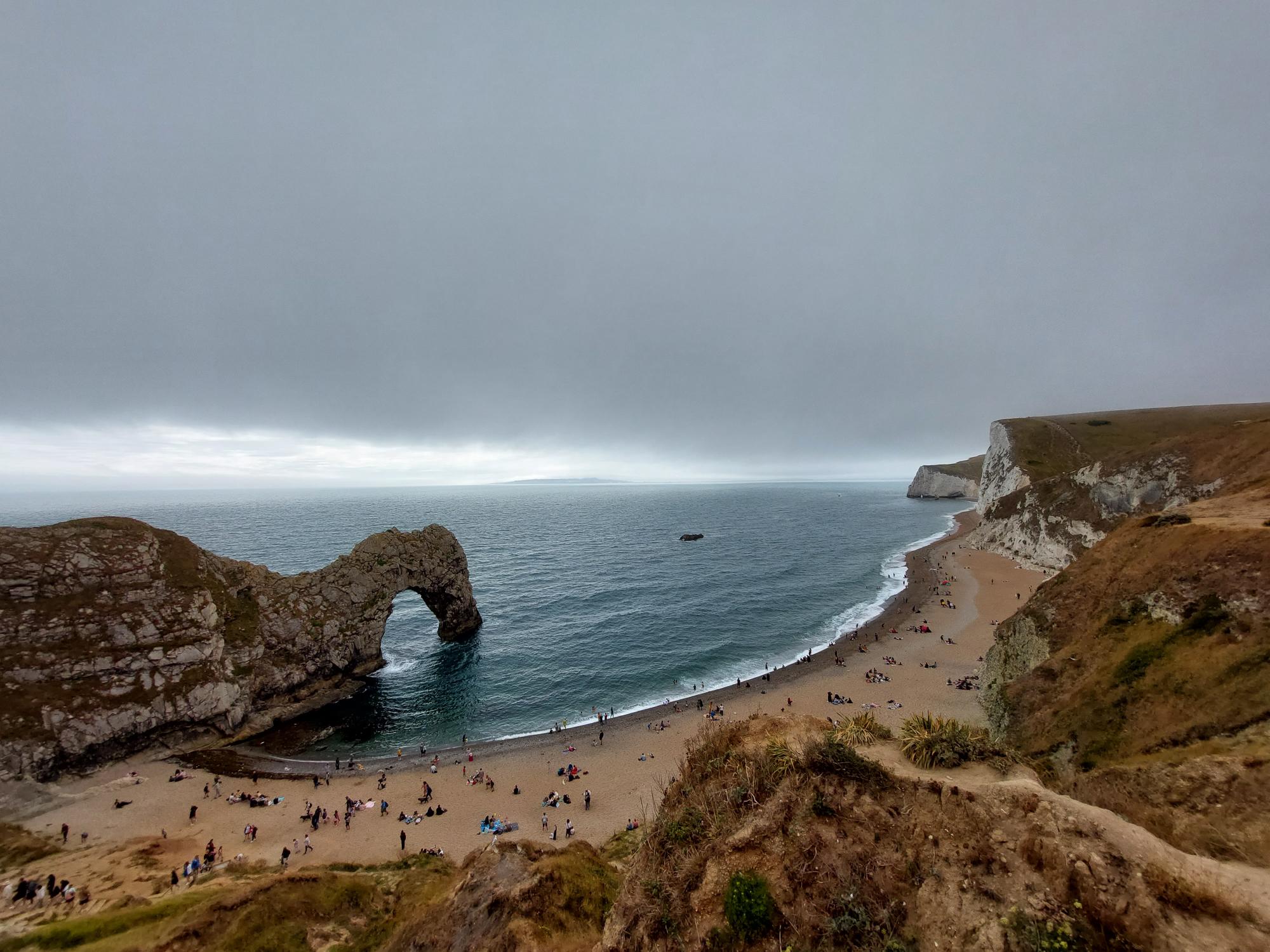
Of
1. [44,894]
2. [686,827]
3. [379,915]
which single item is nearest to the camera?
[686,827]

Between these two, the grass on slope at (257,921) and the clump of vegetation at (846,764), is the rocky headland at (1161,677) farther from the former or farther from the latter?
the grass on slope at (257,921)

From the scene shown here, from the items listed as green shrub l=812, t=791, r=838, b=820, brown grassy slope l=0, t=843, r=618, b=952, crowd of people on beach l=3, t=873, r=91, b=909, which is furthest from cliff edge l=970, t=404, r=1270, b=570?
crowd of people on beach l=3, t=873, r=91, b=909

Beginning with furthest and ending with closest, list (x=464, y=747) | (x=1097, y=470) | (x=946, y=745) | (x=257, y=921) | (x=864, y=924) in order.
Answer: (x=1097, y=470) → (x=464, y=747) → (x=257, y=921) → (x=946, y=745) → (x=864, y=924)

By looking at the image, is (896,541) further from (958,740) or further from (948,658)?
(958,740)

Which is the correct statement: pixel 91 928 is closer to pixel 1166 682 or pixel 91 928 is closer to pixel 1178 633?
pixel 1166 682

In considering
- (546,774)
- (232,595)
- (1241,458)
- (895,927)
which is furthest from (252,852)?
(1241,458)

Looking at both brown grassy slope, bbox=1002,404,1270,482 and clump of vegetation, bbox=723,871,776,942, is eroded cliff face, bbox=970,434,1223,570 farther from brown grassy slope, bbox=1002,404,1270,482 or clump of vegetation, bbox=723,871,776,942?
clump of vegetation, bbox=723,871,776,942

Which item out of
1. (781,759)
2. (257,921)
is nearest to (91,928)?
(257,921)
